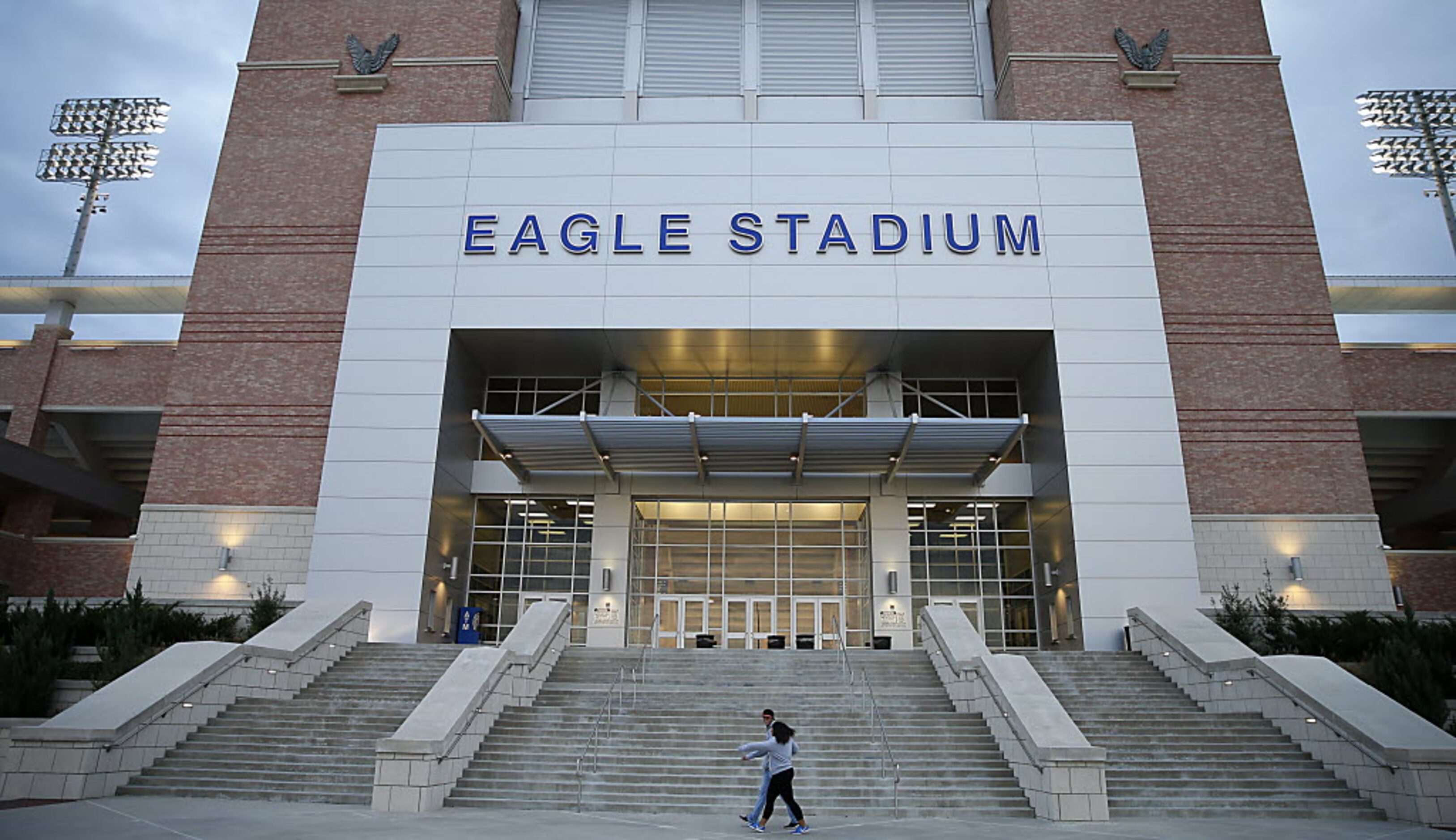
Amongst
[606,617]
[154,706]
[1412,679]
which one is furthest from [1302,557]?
[154,706]

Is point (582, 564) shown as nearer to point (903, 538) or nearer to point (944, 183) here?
point (903, 538)

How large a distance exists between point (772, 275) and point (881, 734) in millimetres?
13072

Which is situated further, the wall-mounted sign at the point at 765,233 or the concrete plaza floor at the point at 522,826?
the wall-mounted sign at the point at 765,233

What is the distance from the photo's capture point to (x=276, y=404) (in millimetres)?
24016

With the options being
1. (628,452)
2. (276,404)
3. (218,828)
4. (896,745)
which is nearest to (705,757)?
(896,745)

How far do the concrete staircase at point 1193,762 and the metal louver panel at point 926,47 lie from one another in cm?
1937

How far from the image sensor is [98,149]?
3891 cm

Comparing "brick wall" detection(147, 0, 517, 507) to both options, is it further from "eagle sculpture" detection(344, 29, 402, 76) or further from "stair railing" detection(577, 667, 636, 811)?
"stair railing" detection(577, 667, 636, 811)

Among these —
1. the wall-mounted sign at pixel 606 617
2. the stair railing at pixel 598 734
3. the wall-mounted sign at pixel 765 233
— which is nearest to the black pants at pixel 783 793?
the stair railing at pixel 598 734

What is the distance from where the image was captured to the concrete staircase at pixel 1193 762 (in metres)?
11.6

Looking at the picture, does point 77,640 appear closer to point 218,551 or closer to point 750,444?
point 218,551

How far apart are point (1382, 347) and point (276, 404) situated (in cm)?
3127

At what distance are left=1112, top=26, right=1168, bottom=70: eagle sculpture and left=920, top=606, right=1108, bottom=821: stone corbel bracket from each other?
743 inches

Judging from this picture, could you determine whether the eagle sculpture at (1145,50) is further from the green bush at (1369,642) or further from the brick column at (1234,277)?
the green bush at (1369,642)
